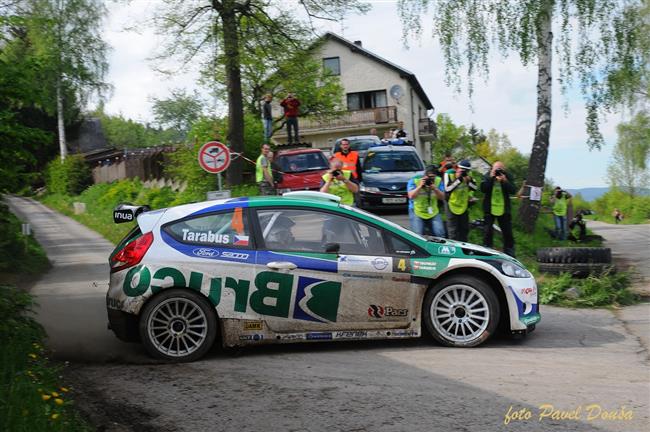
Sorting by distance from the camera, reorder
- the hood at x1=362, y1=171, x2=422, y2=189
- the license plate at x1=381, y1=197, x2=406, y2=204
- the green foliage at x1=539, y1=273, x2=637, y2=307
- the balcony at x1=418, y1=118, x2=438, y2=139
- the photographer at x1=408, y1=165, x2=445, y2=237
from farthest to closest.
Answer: the balcony at x1=418, y1=118, x2=438, y2=139 → the hood at x1=362, y1=171, x2=422, y2=189 → the license plate at x1=381, y1=197, x2=406, y2=204 → the photographer at x1=408, y1=165, x2=445, y2=237 → the green foliage at x1=539, y1=273, x2=637, y2=307

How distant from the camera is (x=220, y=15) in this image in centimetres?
2241

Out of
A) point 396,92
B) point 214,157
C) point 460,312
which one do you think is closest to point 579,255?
point 460,312

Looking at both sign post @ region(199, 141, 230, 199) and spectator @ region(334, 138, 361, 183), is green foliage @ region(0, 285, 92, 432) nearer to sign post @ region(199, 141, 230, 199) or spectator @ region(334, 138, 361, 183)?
sign post @ region(199, 141, 230, 199)

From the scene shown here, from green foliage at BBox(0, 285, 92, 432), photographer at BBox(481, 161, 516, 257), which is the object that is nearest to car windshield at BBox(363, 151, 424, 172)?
photographer at BBox(481, 161, 516, 257)

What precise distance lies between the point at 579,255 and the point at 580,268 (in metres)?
0.24

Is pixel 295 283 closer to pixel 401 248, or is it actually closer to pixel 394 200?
pixel 401 248

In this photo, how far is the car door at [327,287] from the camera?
23.7ft

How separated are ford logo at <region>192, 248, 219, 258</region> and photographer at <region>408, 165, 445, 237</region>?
525cm

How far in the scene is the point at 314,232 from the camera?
7465 millimetres

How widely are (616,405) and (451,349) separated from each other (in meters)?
2.17

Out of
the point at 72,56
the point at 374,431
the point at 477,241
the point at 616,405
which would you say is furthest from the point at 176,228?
the point at 72,56

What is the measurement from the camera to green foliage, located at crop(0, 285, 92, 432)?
4.47 m

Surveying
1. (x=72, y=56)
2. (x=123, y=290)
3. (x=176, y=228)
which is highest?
(x=72, y=56)

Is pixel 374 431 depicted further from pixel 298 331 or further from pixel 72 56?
pixel 72 56
